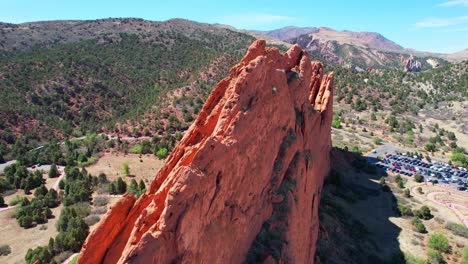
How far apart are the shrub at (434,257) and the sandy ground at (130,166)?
137 ft

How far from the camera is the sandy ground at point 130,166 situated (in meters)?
65.4

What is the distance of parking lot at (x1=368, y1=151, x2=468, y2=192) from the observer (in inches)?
2803

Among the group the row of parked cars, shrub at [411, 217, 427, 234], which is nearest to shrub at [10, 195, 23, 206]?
shrub at [411, 217, 427, 234]

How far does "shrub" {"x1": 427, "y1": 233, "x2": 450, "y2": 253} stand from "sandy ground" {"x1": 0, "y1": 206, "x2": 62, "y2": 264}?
45.2 m

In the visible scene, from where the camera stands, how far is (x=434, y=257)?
→ 40.2 metres

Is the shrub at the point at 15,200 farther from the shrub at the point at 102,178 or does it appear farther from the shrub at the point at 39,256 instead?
the shrub at the point at 39,256

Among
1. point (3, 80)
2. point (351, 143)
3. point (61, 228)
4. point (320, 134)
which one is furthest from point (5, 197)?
point (351, 143)

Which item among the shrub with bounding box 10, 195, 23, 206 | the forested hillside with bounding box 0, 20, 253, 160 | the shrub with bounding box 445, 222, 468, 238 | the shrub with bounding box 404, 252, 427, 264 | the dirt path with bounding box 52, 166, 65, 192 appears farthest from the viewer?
the forested hillside with bounding box 0, 20, 253, 160

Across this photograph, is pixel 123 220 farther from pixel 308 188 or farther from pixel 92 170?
pixel 92 170

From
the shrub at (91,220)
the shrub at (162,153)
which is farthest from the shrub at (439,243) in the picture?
the shrub at (162,153)

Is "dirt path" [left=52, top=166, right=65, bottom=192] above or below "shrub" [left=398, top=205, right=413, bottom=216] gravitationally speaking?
below

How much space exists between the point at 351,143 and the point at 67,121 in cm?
7796

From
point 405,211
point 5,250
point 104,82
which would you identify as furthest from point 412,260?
point 104,82

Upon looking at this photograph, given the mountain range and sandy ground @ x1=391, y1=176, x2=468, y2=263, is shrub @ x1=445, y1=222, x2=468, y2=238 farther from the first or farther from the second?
the mountain range
